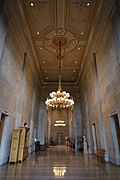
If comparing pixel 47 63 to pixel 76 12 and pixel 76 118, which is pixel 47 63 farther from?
pixel 76 118

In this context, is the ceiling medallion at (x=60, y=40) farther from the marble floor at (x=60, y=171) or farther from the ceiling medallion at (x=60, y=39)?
the marble floor at (x=60, y=171)

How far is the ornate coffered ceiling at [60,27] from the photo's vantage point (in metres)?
6.23

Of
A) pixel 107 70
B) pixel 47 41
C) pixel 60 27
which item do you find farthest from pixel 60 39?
pixel 107 70

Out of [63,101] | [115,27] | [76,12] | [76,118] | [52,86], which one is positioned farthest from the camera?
[52,86]

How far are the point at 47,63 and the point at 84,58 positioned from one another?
3.34 meters

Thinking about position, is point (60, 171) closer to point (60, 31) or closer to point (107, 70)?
point (107, 70)

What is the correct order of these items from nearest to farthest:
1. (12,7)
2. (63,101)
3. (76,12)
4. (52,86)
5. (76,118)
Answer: (12,7)
(76,12)
(63,101)
(76,118)
(52,86)

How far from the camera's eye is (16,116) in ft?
23.8

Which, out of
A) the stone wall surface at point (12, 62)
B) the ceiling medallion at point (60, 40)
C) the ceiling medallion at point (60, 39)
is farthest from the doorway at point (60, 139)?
the ceiling medallion at point (60, 40)

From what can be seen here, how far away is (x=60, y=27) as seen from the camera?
24.8 feet

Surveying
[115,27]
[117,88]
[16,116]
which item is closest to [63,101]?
[16,116]

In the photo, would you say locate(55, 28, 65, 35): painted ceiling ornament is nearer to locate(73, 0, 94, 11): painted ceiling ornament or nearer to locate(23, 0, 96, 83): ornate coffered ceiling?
locate(23, 0, 96, 83): ornate coffered ceiling

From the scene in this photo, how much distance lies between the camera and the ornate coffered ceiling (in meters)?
6.23

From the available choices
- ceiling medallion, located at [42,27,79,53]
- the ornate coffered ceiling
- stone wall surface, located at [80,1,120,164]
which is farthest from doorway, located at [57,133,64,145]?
ceiling medallion, located at [42,27,79,53]
